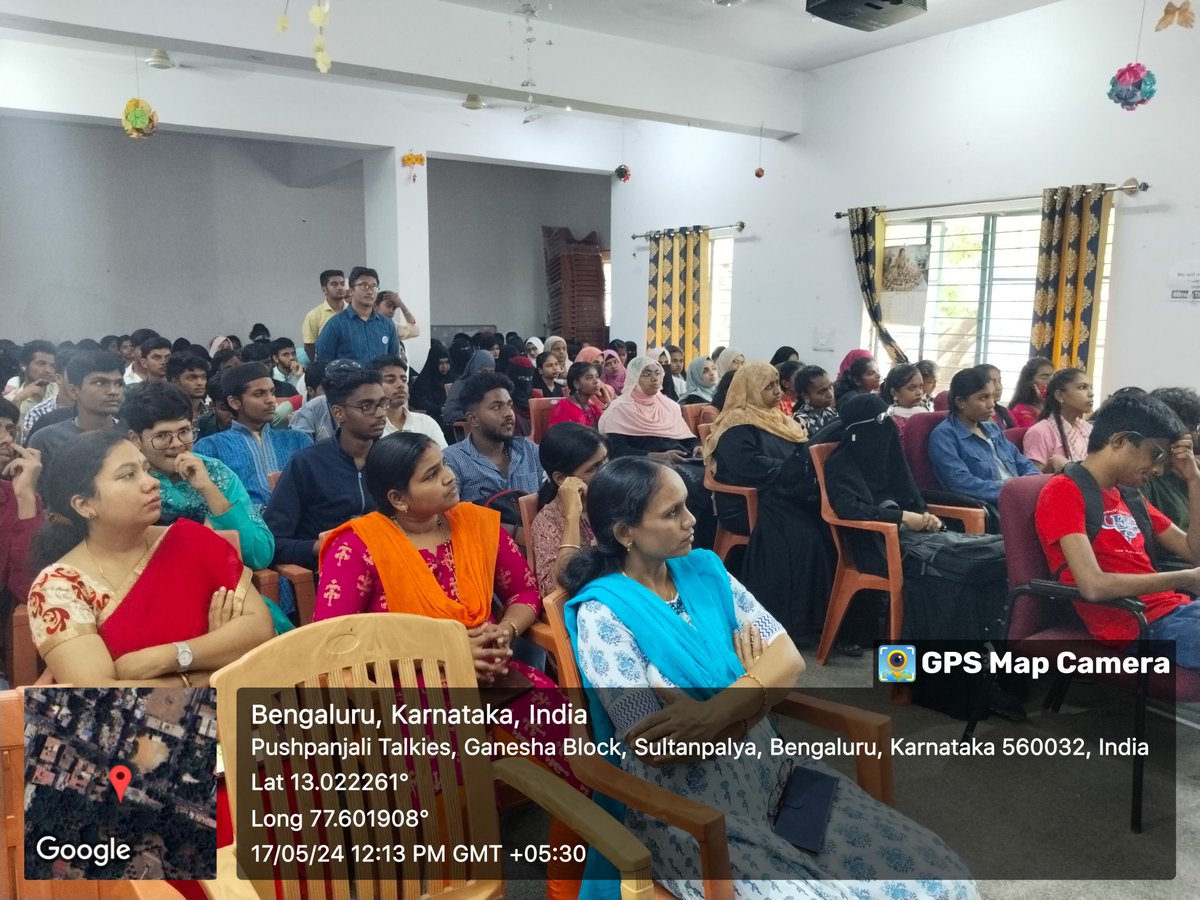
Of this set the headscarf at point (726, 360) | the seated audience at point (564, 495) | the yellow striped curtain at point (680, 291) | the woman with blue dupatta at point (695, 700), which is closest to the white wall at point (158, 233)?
the yellow striped curtain at point (680, 291)

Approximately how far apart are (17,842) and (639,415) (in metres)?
3.38

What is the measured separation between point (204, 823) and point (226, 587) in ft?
1.62

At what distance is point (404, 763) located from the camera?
1331 millimetres

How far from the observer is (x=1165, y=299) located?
15.2ft

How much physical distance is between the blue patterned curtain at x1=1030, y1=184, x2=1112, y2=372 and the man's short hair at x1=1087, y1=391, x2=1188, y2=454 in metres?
3.03

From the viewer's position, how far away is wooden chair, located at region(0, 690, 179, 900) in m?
1.26

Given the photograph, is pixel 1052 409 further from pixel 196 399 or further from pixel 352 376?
pixel 196 399

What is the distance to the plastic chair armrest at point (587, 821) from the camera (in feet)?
3.65

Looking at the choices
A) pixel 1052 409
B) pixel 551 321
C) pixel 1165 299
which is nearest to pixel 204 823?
pixel 1052 409

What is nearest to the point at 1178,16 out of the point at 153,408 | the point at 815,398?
the point at 815,398

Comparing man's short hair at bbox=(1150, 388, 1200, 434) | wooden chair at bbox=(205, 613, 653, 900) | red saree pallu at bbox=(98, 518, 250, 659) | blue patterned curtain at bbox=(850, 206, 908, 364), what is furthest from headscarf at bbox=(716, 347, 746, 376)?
wooden chair at bbox=(205, 613, 653, 900)

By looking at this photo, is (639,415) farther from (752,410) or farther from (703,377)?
(703,377)

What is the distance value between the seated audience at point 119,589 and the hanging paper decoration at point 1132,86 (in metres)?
4.73

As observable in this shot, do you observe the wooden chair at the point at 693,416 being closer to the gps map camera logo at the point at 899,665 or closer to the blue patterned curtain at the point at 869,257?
the blue patterned curtain at the point at 869,257
